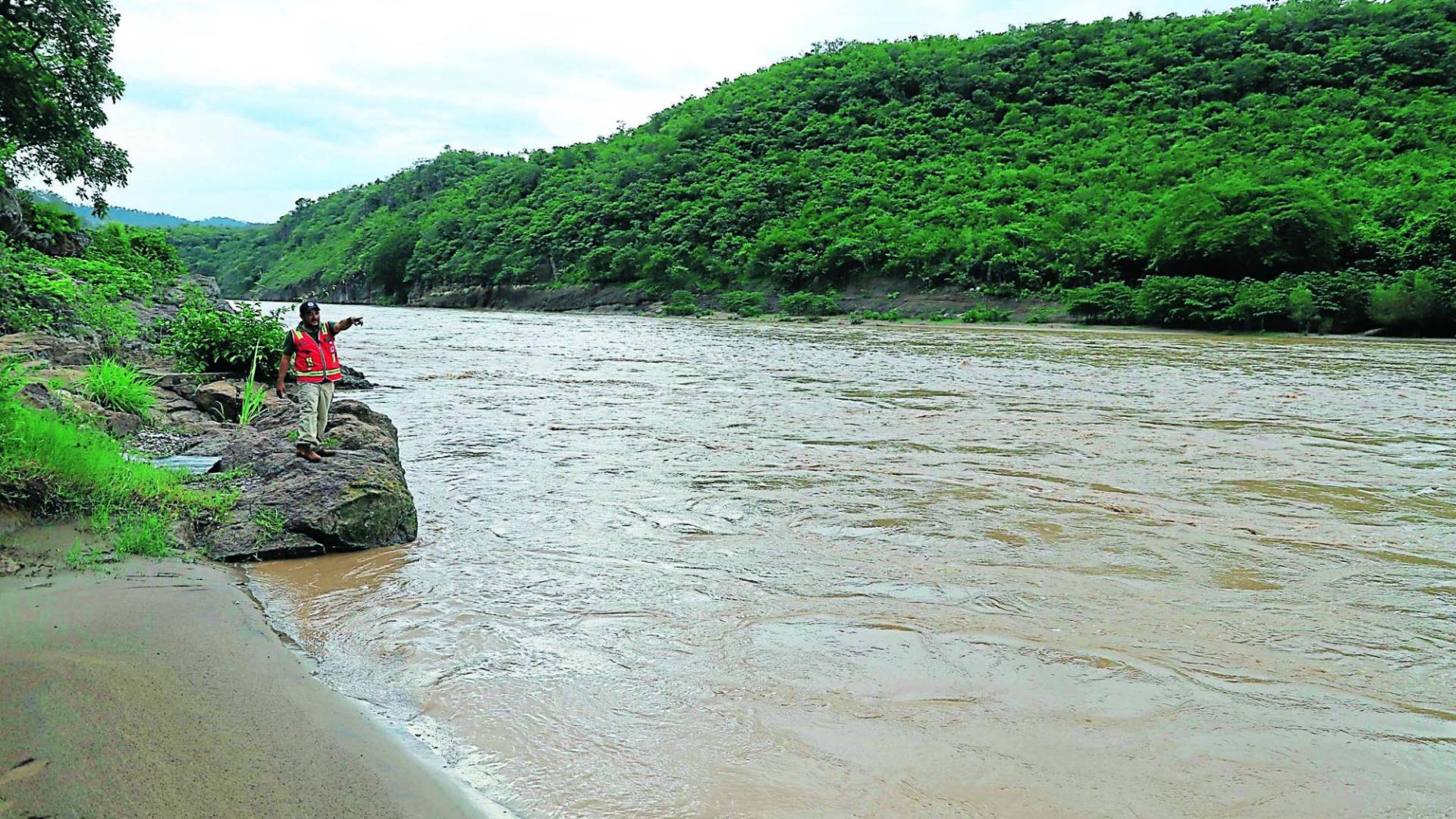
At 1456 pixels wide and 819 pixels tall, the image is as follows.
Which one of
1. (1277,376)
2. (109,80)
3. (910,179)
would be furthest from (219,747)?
(910,179)

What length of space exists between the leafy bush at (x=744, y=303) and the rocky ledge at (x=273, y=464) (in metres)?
45.1

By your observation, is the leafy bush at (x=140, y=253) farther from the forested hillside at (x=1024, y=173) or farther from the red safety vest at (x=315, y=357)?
the forested hillside at (x=1024, y=173)

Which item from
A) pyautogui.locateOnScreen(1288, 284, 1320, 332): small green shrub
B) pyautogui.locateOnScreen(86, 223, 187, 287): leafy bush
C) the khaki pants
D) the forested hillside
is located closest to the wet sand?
the khaki pants

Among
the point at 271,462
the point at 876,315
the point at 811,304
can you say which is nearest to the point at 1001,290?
the point at 876,315

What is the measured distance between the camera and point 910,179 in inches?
2429

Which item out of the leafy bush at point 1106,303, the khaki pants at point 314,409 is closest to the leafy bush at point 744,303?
the leafy bush at point 1106,303

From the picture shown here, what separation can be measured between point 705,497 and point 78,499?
4566 mm

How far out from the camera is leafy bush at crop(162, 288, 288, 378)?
1257cm

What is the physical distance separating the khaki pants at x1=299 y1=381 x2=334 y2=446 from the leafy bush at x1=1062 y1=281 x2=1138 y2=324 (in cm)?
3668

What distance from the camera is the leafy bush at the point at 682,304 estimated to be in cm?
5597

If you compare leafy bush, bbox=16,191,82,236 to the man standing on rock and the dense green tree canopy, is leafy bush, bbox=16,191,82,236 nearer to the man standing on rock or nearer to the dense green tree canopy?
the dense green tree canopy

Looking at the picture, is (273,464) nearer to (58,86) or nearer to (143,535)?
(143,535)

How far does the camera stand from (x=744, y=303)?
5588cm

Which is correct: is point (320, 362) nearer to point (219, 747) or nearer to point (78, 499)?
point (78, 499)
